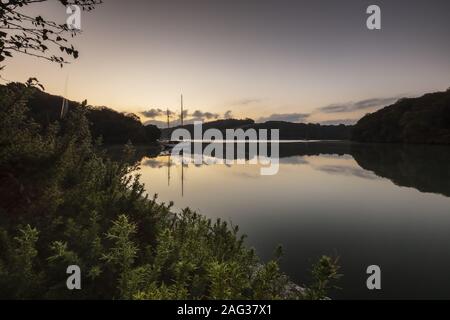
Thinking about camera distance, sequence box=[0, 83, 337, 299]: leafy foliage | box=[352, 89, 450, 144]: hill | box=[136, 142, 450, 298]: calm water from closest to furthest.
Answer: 1. box=[0, 83, 337, 299]: leafy foliage
2. box=[136, 142, 450, 298]: calm water
3. box=[352, 89, 450, 144]: hill

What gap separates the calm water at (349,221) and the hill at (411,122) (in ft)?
261

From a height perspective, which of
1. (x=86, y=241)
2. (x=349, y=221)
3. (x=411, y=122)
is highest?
(x=411, y=122)

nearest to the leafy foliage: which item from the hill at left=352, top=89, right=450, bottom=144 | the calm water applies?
the calm water

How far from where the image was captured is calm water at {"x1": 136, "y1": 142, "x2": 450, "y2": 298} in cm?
812

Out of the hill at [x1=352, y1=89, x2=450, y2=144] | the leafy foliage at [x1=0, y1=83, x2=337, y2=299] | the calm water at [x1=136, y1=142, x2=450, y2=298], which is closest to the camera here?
the leafy foliage at [x1=0, y1=83, x2=337, y2=299]

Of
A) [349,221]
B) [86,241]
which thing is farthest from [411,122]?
[86,241]

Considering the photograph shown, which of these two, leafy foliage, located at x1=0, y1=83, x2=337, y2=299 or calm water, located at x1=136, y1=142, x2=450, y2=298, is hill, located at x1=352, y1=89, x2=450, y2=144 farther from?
leafy foliage, located at x1=0, y1=83, x2=337, y2=299

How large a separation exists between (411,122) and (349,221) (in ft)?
332

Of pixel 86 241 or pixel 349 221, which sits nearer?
pixel 86 241

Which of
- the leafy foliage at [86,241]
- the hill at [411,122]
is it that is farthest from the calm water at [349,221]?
the hill at [411,122]

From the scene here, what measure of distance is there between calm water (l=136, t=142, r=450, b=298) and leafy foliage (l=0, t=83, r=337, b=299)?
10.5ft

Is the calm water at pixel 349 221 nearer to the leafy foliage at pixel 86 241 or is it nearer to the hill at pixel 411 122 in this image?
the leafy foliage at pixel 86 241

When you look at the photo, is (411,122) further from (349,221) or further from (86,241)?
(86,241)

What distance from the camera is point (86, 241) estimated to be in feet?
13.4
